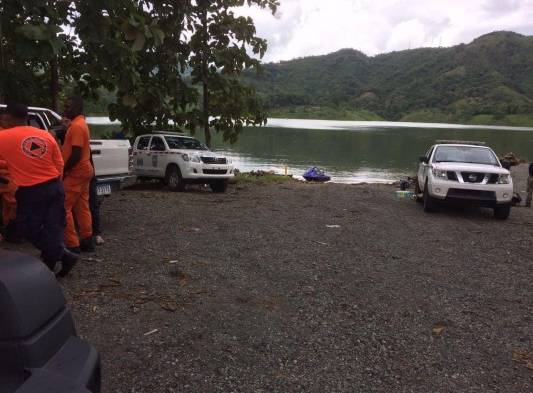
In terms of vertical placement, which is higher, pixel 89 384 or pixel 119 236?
pixel 89 384

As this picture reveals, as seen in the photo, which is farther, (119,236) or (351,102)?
(351,102)

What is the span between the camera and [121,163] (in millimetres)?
8727

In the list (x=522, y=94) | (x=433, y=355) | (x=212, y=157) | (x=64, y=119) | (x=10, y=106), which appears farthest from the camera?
(x=522, y=94)

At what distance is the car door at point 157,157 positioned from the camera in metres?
15.4

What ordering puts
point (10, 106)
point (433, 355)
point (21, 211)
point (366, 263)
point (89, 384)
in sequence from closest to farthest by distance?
point (89, 384) < point (433, 355) < point (10, 106) < point (21, 211) < point (366, 263)

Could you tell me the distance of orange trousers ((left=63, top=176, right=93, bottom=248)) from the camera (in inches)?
227

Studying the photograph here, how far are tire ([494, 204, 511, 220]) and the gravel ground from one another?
6.89 feet

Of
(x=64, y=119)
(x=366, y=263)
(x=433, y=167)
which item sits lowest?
(x=366, y=263)

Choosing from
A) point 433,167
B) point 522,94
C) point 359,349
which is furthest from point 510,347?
point 522,94

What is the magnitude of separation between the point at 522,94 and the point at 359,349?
184m

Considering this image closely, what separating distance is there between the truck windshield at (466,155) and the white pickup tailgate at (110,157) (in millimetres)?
7545

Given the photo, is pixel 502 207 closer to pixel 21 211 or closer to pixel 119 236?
pixel 119 236

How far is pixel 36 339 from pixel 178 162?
13448 millimetres

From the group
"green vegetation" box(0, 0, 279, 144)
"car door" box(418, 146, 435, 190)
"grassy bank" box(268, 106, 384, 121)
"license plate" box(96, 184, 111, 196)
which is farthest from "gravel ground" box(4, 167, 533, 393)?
"grassy bank" box(268, 106, 384, 121)
